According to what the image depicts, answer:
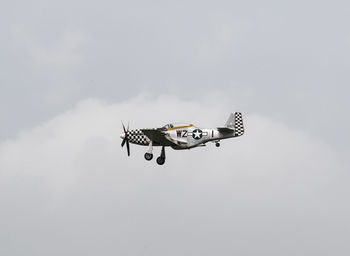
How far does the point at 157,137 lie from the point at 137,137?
2214mm

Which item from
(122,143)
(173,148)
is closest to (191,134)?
(173,148)

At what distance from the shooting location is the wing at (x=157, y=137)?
37.6 meters

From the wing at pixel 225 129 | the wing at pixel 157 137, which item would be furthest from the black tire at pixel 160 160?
the wing at pixel 225 129

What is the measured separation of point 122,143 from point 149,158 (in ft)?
9.93

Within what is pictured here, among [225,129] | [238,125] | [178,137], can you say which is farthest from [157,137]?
[238,125]

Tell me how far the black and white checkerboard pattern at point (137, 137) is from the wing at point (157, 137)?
1.15 m

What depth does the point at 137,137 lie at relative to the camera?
39844 mm

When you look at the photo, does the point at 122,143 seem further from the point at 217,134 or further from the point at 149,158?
the point at 217,134

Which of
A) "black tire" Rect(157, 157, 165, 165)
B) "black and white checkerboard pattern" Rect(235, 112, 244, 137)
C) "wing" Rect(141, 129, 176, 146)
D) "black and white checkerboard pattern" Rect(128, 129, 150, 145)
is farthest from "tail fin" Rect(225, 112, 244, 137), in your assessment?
"black and white checkerboard pattern" Rect(128, 129, 150, 145)

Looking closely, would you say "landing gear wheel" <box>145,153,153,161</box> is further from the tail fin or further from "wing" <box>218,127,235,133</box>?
the tail fin

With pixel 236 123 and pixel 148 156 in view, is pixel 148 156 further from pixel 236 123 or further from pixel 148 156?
pixel 236 123

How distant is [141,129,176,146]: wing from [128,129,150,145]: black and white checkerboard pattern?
1153 mm

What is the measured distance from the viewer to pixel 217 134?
39.6 metres

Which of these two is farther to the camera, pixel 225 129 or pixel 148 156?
pixel 225 129
